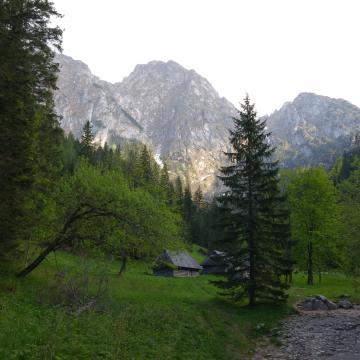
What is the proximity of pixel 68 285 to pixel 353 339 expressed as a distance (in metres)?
16.7

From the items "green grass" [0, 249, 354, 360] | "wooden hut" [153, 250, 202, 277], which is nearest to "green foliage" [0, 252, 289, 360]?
"green grass" [0, 249, 354, 360]

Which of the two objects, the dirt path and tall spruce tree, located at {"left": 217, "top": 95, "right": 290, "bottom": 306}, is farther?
tall spruce tree, located at {"left": 217, "top": 95, "right": 290, "bottom": 306}

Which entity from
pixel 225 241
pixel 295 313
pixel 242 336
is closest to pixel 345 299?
pixel 295 313

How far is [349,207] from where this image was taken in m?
27.9

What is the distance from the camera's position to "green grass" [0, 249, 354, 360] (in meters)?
12.7

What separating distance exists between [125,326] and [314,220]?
3418 centimetres

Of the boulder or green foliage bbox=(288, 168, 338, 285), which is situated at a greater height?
green foliage bbox=(288, 168, 338, 285)

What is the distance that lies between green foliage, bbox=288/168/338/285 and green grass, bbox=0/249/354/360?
57.4 feet

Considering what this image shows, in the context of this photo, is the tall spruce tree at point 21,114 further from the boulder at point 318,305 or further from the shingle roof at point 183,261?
the shingle roof at point 183,261

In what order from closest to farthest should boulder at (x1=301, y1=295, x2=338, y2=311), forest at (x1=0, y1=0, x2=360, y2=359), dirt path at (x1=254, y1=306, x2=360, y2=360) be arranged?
forest at (x1=0, y1=0, x2=360, y2=359) → dirt path at (x1=254, y1=306, x2=360, y2=360) → boulder at (x1=301, y1=295, x2=338, y2=311)

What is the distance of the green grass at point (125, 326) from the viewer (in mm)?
12656

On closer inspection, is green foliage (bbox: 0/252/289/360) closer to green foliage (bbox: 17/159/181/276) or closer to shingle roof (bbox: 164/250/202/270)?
green foliage (bbox: 17/159/181/276)

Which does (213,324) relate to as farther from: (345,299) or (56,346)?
(345,299)

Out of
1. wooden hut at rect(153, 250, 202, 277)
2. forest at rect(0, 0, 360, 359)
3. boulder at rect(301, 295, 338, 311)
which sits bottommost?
wooden hut at rect(153, 250, 202, 277)
